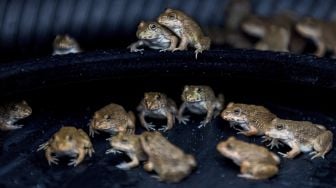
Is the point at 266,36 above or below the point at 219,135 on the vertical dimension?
above

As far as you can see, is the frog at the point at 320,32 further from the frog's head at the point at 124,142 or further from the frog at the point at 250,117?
the frog's head at the point at 124,142

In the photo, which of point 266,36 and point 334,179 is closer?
point 334,179

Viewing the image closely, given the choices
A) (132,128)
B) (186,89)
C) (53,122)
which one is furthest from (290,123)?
(53,122)

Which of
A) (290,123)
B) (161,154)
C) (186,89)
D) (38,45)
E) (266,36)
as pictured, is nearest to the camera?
(161,154)

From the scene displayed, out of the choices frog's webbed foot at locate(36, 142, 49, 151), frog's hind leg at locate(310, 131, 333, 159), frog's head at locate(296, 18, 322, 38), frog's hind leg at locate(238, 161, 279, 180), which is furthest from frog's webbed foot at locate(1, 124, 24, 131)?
frog's head at locate(296, 18, 322, 38)

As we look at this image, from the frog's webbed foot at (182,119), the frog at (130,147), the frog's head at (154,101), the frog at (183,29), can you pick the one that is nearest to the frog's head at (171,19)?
the frog at (183,29)

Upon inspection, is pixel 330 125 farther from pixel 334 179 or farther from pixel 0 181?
pixel 0 181
